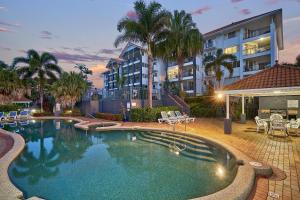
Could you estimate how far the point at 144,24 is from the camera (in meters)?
17.8

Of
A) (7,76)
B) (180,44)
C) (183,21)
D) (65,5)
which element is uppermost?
(65,5)

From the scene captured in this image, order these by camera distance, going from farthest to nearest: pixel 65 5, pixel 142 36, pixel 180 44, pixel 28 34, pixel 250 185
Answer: pixel 28 34 → pixel 65 5 → pixel 180 44 → pixel 142 36 → pixel 250 185

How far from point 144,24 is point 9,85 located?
27.2m

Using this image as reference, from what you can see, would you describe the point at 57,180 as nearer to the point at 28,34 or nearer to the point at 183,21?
the point at 183,21

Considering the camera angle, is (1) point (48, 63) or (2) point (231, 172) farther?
(1) point (48, 63)

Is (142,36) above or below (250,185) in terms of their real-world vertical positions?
above

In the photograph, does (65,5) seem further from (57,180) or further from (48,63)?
(57,180)

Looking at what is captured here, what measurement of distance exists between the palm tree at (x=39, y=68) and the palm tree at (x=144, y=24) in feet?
62.5

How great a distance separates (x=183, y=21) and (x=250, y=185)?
2097cm

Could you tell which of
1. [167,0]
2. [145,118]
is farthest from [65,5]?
[145,118]

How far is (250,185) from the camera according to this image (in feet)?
15.1

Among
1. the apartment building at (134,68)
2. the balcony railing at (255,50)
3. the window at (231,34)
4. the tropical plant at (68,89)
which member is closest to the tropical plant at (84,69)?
the apartment building at (134,68)

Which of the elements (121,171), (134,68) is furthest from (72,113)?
(134,68)

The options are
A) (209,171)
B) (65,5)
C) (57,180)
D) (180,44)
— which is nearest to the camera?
(57,180)
